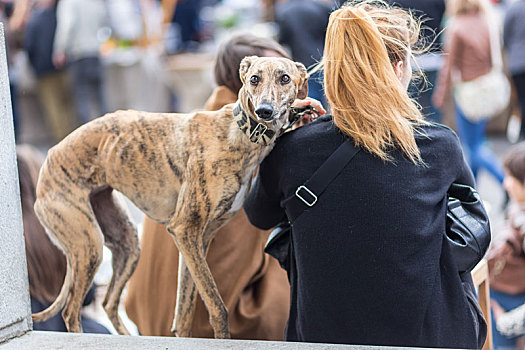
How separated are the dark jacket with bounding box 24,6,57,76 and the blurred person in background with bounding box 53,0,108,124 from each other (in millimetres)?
59

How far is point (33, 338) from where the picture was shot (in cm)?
160

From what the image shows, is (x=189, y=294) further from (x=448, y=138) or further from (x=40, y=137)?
(x=40, y=137)

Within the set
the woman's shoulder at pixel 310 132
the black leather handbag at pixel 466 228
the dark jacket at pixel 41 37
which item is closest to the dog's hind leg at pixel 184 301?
the woman's shoulder at pixel 310 132

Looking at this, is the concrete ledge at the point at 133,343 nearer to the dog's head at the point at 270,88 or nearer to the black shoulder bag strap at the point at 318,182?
the black shoulder bag strap at the point at 318,182

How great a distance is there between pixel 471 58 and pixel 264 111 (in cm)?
374

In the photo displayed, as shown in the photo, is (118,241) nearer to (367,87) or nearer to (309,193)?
(309,193)

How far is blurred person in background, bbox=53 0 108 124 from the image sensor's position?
625 cm

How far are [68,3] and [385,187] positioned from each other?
556 centimetres

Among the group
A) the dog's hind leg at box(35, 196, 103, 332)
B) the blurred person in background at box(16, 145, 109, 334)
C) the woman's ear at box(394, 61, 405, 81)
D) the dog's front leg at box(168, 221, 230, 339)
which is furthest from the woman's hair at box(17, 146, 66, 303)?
the woman's ear at box(394, 61, 405, 81)

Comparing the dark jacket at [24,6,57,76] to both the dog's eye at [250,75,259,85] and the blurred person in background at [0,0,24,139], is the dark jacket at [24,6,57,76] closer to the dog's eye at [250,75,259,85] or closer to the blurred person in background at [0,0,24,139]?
the blurred person in background at [0,0,24,139]

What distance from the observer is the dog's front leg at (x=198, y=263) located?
1.46 m

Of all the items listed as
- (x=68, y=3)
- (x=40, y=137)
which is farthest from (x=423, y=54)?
(x=40, y=137)

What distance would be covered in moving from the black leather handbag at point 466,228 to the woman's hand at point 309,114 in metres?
0.37

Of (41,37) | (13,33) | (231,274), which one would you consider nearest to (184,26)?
(41,37)
